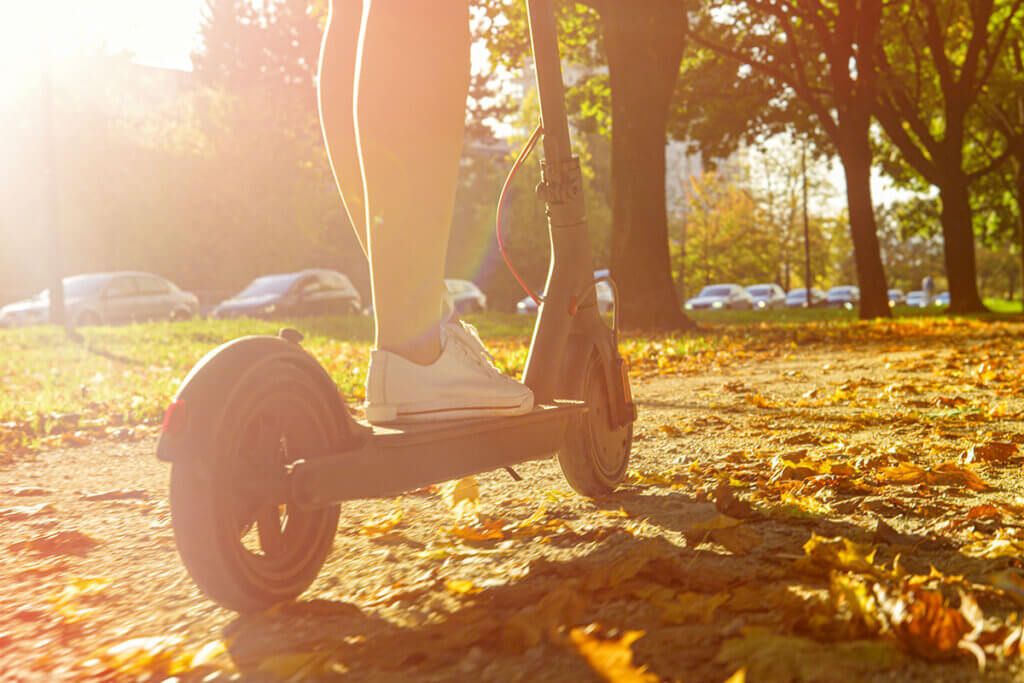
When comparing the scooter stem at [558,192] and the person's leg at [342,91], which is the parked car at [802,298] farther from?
the person's leg at [342,91]

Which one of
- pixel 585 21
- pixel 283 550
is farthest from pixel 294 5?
pixel 283 550

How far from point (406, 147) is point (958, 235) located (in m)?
21.9

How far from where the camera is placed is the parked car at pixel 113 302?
22078 millimetres

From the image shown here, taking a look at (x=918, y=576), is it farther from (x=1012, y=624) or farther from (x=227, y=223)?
(x=227, y=223)

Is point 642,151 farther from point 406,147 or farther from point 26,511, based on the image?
point 406,147

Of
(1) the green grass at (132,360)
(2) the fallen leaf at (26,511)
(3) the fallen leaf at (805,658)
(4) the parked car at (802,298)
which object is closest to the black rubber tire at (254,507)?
(3) the fallen leaf at (805,658)

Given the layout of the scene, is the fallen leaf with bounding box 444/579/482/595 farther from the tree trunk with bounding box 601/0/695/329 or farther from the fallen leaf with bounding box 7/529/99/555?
the tree trunk with bounding box 601/0/695/329

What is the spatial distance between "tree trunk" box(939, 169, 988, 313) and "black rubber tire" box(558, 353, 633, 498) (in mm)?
20727

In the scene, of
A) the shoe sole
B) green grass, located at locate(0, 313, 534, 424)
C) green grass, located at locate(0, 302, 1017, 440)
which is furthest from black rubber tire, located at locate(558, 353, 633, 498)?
green grass, located at locate(0, 313, 534, 424)

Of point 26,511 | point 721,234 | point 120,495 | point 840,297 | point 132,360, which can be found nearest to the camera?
point 26,511

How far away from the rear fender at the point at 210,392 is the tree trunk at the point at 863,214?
16417 millimetres

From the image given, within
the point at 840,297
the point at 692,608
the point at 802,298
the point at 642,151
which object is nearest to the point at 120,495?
the point at 692,608

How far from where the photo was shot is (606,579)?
1.94m

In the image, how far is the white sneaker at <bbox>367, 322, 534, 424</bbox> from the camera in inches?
86.4
